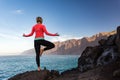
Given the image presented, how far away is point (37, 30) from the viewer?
13.7 meters

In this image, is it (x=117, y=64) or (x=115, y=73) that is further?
(x=117, y=64)

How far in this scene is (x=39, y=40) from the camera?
13703mm

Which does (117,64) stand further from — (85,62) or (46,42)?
(85,62)

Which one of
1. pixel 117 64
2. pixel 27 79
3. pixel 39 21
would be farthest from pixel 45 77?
pixel 117 64

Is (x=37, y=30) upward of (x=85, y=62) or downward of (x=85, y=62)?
upward

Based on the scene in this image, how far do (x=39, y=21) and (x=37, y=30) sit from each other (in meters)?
0.61

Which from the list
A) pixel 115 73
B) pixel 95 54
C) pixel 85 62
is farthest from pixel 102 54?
pixel 115 73

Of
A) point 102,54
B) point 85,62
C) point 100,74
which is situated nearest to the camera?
point 100,74

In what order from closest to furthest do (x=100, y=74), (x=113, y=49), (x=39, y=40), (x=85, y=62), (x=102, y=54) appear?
(x=100, y=74)
(x=39, y=40)
(x=113, y=49)
(x=102, y=54)
(x=85, y=62)

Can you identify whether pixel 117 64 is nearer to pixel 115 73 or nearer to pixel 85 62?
pixel 115 73

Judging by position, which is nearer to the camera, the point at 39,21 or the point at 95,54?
the point at 39,21

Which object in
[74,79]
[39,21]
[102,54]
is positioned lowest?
[74,79]

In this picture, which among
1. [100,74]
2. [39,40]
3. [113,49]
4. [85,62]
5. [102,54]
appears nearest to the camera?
[100,74]

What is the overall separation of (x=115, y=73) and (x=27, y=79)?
541 centimetres
